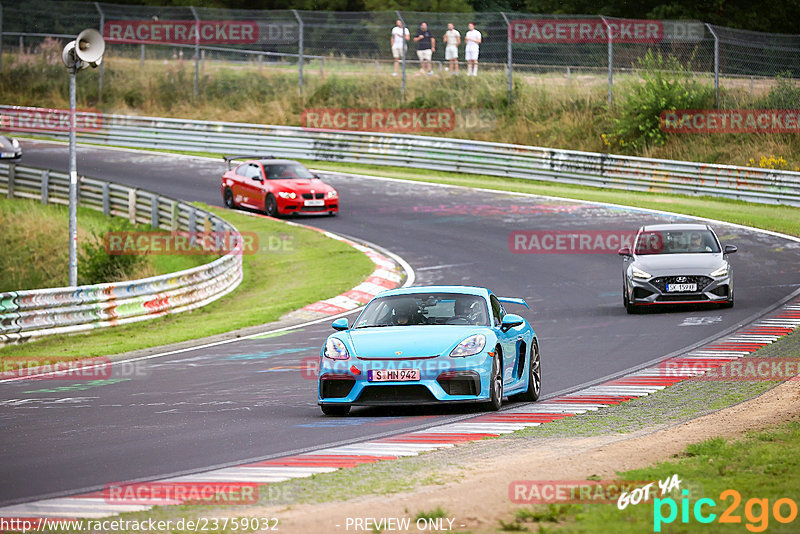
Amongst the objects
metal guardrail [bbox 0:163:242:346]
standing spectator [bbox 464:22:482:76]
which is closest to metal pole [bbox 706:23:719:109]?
standing spectator [bbox 464:22:482:76]

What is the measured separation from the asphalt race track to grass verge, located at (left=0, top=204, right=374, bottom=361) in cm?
128

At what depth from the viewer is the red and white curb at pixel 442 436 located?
24.1ft

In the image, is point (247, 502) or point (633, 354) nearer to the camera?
point (247, 502)

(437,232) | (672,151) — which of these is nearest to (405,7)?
(672,151)

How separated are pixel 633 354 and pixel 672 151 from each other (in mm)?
24001

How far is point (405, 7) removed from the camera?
62.4 meters

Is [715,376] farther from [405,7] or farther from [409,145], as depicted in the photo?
[405,7]

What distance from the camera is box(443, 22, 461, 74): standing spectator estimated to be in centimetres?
4153

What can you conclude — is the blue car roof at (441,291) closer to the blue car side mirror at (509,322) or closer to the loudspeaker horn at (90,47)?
the blue car side mirror at (509,322)

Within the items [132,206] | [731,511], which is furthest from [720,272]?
[132,206]

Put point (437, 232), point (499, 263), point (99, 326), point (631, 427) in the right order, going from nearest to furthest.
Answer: point (631, 427) < point (99, 326) < point (499, 263) < point (437, 232)

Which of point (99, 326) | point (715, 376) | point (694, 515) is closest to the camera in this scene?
point (694, 515)

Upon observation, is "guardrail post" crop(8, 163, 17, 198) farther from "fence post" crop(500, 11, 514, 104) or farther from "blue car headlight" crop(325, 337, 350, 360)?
"blue car headlight" crop(325, 337, 350, 360)

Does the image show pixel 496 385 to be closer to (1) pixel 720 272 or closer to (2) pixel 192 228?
(1) pixel 720 272
